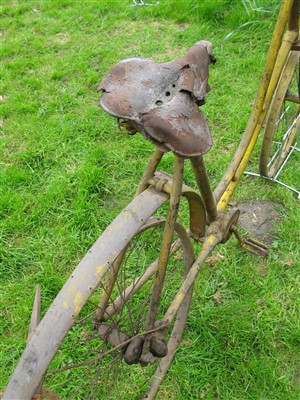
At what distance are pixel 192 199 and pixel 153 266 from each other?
42 cm

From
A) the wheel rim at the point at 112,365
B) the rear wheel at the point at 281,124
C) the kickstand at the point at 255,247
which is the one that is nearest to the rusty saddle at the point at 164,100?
the wheel rim at the point at 112,365

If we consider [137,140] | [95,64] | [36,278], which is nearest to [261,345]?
[36,278]

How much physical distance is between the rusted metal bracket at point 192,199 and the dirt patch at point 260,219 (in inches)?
35.5

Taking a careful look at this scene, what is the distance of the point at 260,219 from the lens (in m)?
3.00

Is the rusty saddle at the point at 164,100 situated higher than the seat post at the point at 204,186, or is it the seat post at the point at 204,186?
the rusty saddle at the point at 164,100

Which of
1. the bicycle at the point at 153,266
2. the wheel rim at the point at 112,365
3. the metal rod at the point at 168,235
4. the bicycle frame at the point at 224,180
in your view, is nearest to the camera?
the bicycle at the point at 153,266

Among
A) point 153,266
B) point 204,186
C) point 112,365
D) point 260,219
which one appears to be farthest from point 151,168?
point 260,219

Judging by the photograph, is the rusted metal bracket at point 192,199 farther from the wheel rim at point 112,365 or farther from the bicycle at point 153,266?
the wheel rim at point 112,365

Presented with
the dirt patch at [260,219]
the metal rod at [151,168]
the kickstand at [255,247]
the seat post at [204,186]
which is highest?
the metal rod at [151,168]

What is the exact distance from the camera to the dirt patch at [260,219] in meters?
2.92

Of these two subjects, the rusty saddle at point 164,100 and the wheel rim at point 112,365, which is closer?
the rusty saddle at point 164,100

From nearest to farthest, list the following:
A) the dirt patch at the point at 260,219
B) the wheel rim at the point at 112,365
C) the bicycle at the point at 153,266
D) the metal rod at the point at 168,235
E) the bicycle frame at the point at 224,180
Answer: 1. the bicycle at the point at 153,266
2. the metal rod at the point at 168,235
3. the bicycle frame at the point at 224,180
4. the wheel rim at the point at 112,365
5. the dirt patch at the point at 260,219

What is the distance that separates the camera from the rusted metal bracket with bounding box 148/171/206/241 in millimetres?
1726

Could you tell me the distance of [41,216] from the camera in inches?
119
